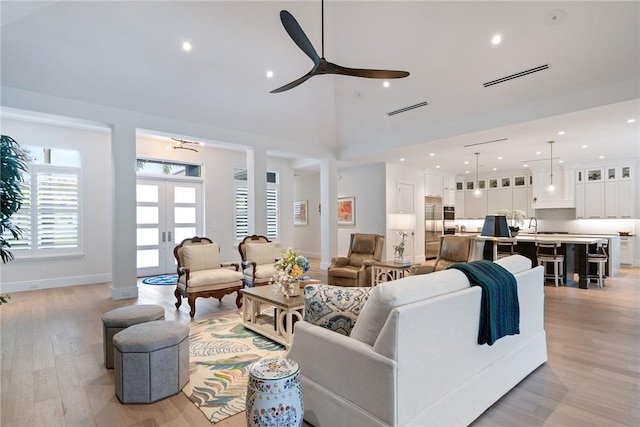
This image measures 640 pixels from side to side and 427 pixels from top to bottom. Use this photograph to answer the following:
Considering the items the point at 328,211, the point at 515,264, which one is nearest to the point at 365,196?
the point at 328,211

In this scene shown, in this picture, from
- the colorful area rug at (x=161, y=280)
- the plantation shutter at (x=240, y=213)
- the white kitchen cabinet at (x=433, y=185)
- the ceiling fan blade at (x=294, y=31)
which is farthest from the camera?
the white kitchen cabinet at (x=433, y=185)

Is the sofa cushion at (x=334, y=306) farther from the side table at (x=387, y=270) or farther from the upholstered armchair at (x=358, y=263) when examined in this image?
the upholstered armchair at (x=358, y=263)

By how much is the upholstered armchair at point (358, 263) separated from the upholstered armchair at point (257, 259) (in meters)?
1.13

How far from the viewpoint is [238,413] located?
218 cm

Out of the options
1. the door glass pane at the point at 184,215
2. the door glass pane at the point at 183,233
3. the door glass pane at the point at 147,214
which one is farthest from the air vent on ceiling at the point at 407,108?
the door glass pane at the point at 147,214

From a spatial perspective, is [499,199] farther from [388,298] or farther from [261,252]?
[388,298]

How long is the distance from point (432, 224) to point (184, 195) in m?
7.51

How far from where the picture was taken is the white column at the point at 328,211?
853 centimetres

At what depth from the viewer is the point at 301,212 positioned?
37.3ft

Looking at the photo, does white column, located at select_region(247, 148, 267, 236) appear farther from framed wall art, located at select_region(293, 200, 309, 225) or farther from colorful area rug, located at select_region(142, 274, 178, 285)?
framed wall art, located at select_region(293, 200, 309, 225)

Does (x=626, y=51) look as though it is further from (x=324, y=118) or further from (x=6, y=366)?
(x=6, y=366)

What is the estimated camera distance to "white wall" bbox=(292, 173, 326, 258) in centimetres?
1077

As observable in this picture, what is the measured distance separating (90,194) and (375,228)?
6932mm

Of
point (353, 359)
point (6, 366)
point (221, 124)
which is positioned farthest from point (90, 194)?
point (353, 359)
